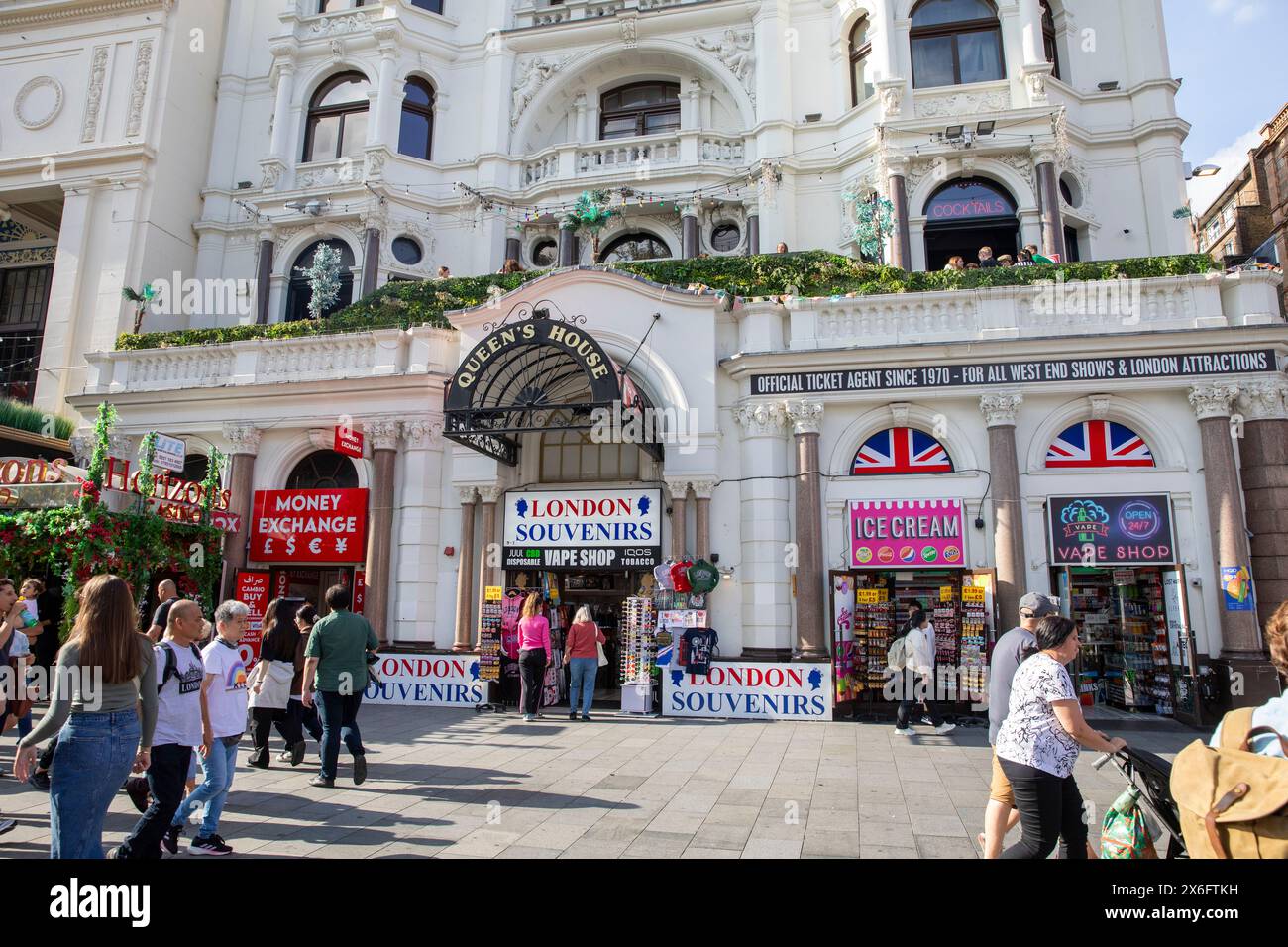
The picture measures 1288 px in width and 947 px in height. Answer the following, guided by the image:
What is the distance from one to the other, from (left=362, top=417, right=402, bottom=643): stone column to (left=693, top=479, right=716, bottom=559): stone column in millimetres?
6393

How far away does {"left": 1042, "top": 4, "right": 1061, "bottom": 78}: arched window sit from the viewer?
19781mm

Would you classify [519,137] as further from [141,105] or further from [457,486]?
[457,486]

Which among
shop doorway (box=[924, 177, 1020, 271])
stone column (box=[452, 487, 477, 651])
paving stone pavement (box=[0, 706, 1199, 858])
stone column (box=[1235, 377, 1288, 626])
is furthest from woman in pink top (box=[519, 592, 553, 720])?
shop doorway (box=[924, 177, 1020, 271])

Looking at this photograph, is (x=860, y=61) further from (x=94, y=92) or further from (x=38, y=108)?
(x=38, y=108)

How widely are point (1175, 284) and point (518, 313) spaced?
12319 mm

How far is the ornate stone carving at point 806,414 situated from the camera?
14.3 meters

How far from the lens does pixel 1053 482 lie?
45.0 ft

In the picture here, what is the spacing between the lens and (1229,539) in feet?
41.5

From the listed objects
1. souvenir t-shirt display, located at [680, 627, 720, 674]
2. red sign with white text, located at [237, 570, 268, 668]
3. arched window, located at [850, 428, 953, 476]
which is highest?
arched window, located at [850, 428, 953, 476]

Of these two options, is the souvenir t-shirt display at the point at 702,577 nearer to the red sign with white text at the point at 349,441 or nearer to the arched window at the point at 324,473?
the red sign with white text at the point at 349,441

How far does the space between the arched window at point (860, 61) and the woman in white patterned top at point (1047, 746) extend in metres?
18.8

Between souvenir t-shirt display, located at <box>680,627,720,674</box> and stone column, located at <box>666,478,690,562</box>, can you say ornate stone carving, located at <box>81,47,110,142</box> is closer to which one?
stone column, located at <box>666,478,690,562</box>

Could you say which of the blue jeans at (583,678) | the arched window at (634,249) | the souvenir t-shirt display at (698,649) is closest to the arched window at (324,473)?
the blue jeans at (583,678)
